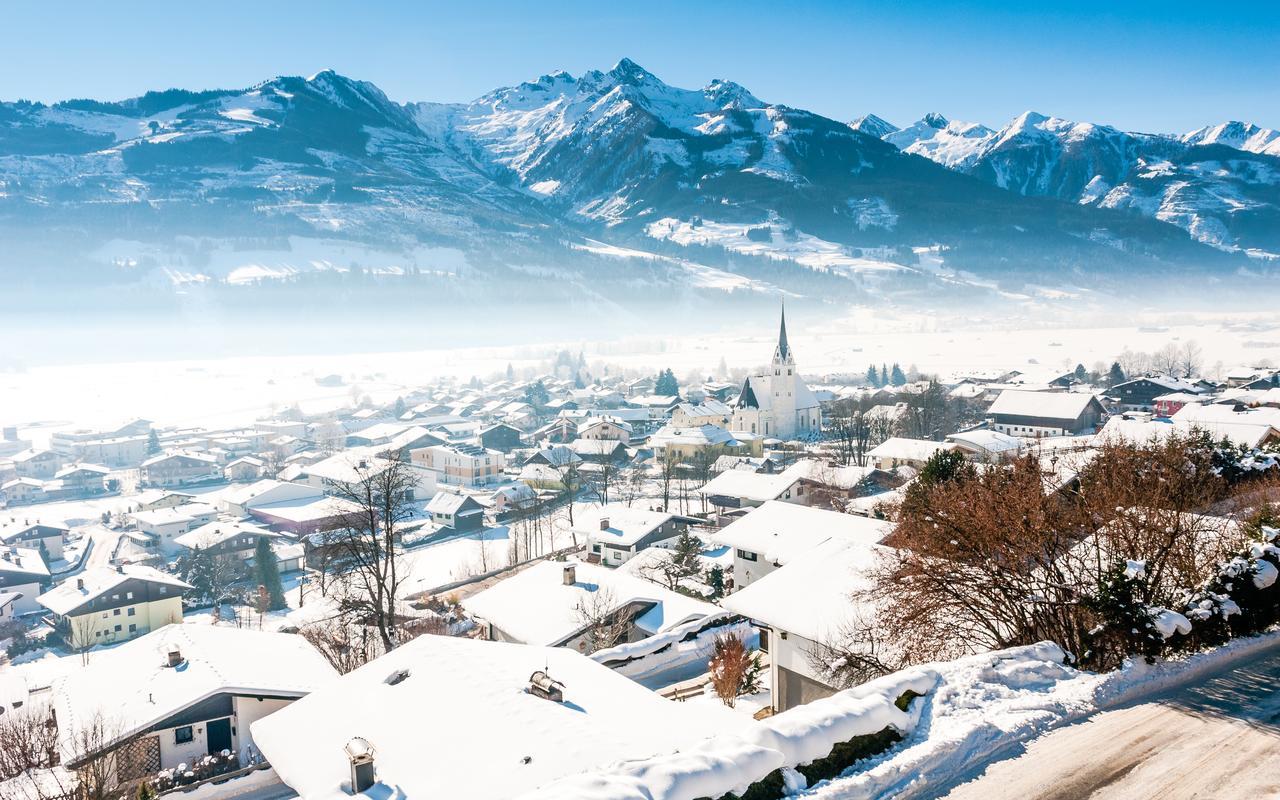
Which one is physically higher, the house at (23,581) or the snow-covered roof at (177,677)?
the snow-covered roof at (177,677)

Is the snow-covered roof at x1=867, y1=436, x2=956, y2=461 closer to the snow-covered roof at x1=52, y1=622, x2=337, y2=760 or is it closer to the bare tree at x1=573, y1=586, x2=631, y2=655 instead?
the bare tree at x1=573, y1=586, x2=631, y2=655

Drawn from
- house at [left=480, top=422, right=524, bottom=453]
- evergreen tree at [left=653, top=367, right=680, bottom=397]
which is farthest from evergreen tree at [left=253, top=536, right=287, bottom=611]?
evergreen tree at [left=653, top=367, right=680, bottom=397]

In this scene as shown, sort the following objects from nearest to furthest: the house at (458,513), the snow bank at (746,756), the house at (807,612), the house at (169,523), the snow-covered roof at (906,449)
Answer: the snow bank at (746,756)
the house at (807,612)
the snow-covered roof at (906,449)
the house at (169,523)
the house at (458,513)

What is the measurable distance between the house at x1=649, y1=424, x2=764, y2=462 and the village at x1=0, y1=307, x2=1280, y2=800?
405 mm

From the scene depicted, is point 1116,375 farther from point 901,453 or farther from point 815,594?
point 815,594

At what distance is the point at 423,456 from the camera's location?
87.1m

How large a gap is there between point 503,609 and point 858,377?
479 feet

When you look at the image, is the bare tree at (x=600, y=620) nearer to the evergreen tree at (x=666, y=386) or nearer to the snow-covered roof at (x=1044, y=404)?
the snow-covered roof at (x=1044, y=404)

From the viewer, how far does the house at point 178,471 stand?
89.2 meters

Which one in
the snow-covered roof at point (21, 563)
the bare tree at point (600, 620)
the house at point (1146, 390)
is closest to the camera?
the bare tree at point (600, 620)

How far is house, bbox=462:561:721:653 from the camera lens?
22969mm

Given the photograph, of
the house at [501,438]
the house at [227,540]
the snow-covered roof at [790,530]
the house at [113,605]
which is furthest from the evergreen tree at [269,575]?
the house at [501,438]

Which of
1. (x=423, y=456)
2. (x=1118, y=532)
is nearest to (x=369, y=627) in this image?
(x=1118, y=532)

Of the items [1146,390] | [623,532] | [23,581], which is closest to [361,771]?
[623,532]
